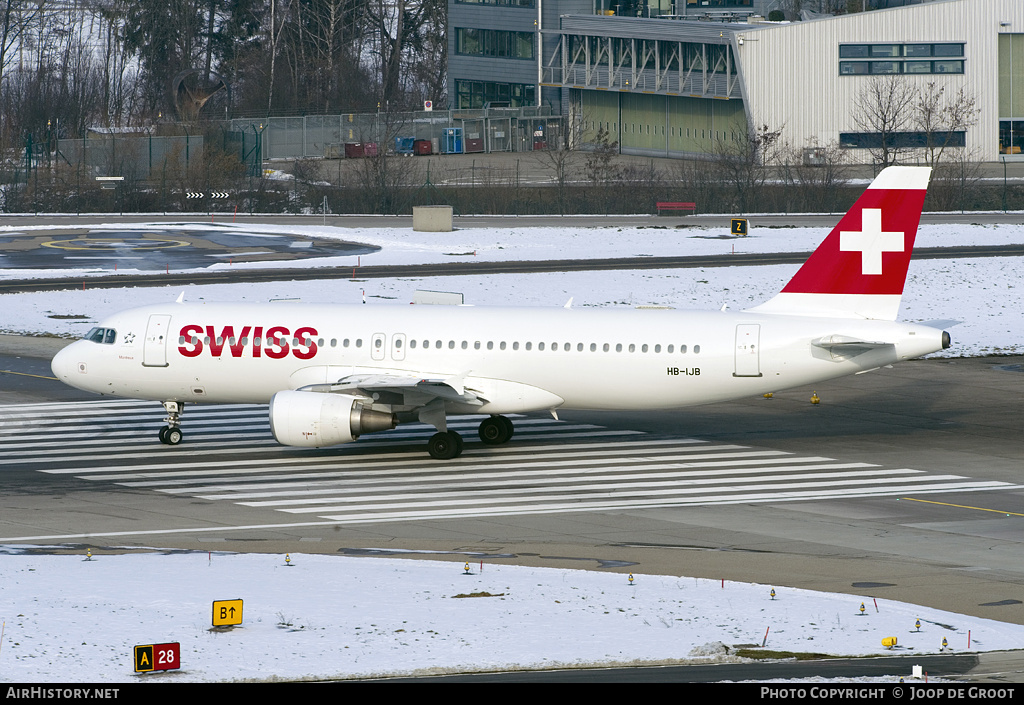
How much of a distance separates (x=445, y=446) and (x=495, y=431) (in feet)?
7.72

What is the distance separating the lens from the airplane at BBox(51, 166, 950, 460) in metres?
33.5

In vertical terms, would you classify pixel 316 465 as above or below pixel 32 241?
below

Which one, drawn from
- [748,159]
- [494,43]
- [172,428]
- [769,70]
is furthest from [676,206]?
[172,428]

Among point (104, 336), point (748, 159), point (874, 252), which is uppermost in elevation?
point (748, 159)

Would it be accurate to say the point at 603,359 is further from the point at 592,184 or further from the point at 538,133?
the point at 538,133

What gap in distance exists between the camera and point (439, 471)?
110ft

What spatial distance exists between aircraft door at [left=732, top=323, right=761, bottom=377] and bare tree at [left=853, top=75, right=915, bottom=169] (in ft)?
245

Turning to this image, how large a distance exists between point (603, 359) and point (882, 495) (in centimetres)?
752

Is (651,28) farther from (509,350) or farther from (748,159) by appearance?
(509,350)

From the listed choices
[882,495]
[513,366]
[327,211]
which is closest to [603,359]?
[513,366]

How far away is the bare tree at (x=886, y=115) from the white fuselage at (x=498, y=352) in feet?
245

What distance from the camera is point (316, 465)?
34281 mm

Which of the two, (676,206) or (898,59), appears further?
(898,59)

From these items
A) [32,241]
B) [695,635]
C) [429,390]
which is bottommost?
[695,635]
